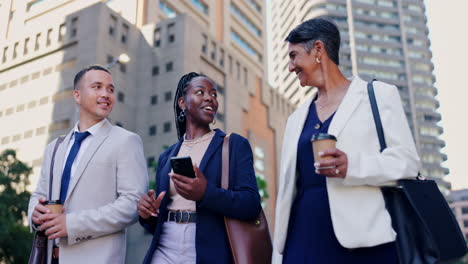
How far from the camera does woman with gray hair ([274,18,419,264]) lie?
253 cm

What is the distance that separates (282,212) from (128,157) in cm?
145

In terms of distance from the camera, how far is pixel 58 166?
382 cm

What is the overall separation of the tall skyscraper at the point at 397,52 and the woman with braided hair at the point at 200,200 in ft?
307

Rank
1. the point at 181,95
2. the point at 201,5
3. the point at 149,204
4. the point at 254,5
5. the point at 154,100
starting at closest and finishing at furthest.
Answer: the point at 149,204 < the point at 181,95 < the point at 154,100 < the point at 201,5 < the point at 254,5

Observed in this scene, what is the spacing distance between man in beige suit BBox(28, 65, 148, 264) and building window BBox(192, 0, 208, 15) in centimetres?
6230

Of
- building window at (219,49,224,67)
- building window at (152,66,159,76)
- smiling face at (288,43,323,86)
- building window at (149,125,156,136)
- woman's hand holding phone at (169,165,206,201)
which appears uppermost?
building window at (219,49,224,67)

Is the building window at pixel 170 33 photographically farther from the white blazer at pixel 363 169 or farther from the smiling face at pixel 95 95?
the white blazer at pixel 363 169

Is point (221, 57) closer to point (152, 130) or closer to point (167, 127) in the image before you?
point (167, 127)

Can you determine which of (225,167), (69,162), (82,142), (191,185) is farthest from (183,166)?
(82,142)

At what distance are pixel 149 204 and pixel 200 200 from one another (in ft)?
1.40

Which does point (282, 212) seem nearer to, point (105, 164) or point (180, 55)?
point (105, 164)

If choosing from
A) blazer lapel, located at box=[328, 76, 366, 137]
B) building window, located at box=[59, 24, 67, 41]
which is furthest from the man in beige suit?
building window, located at box=[59, 24, 67, 41]

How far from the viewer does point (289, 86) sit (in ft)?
372

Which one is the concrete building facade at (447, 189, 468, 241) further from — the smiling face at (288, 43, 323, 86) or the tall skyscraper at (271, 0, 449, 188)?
the smiling face at (288, 43, 323, 86)
